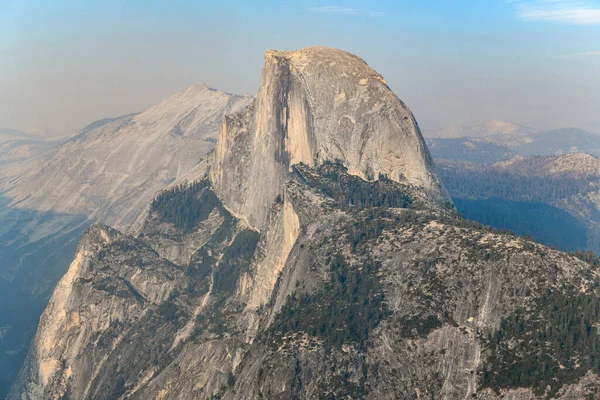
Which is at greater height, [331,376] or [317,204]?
[317,204]

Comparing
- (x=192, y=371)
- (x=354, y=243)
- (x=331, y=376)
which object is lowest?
(x=192, y=371)

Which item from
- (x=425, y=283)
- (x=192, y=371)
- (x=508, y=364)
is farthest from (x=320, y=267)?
(x=508, y=364)

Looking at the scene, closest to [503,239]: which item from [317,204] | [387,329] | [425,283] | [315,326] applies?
[425,283]

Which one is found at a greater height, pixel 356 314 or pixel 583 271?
pixel 583 271

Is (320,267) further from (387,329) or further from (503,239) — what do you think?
(503,239)

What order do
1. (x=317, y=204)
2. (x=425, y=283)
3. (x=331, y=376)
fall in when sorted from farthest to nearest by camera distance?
(x=317, y=204) → (x=425, y=283) → (x=331, y=376)

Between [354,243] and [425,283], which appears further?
[354,243]

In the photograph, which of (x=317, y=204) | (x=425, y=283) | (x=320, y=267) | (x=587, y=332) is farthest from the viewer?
(x=317, y=204)

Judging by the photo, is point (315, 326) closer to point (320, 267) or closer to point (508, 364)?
point (320, 267)

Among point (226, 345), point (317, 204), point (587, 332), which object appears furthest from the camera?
point (317, 204)
